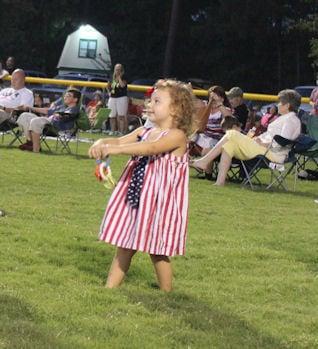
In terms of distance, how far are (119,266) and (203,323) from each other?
93cm

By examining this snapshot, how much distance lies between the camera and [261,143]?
13305 millimetres

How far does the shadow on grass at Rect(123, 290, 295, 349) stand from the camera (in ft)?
17.5

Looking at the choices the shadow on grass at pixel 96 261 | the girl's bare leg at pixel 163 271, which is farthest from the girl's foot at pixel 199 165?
the girl's bare leg at pixel 163 271

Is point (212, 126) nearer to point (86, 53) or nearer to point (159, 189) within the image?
point (159, 189)

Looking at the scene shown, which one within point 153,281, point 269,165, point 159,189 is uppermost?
point 159,189

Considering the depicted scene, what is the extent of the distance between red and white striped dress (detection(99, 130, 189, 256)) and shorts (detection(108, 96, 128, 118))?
1618 cm

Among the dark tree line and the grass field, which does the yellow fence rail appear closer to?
the grass field

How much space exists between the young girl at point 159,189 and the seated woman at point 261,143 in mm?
6812

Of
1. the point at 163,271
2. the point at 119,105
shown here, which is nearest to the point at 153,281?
the point at 163,271

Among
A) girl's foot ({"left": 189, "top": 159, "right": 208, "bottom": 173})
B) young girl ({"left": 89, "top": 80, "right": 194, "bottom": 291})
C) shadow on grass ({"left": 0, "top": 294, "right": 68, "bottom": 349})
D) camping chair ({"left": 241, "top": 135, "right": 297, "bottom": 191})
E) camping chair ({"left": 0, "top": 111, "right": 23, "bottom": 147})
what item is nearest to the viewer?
shadow on grass ({"left": 0, "top": 294, "right": 68, "bottom": 349})

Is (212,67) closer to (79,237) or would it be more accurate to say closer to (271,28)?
(271,28)

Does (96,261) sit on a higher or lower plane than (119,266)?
lower

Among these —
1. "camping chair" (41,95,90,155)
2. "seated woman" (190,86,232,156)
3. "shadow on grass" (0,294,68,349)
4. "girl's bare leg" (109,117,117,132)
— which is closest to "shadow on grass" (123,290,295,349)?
"shadow on grass" (0,294,68,349)

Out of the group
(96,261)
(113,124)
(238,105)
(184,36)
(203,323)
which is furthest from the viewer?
(184,36)
